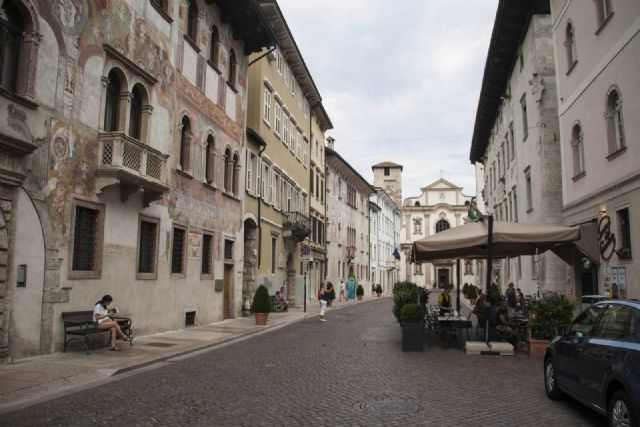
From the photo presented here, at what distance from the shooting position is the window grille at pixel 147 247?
15430 millimetres

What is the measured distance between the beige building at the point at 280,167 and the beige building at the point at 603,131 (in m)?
12.1

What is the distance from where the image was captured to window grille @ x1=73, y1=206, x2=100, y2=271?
493 inches

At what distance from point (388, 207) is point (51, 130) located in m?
67.5

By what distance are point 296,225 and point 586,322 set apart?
24.8 meters

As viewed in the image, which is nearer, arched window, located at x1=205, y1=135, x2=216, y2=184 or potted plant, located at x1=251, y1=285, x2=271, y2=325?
potted plant, located at x1=251, y1=285, x2=271, y2=325

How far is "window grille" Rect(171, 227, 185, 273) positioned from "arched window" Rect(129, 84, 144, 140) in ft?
11.2

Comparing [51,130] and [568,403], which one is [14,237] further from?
[568,403]

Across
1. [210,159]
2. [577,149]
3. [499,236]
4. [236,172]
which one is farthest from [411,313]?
[236,172]

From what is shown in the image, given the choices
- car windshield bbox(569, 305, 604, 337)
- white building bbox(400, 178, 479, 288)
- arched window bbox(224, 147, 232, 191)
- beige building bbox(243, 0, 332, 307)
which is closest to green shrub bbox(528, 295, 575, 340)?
car windshield bbox(569, 305, 604, 337)

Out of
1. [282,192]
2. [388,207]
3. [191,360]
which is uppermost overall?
[388,207]

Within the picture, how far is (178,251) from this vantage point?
17734mm

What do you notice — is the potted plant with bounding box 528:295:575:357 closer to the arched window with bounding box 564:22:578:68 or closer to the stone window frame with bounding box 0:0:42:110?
the arched window with bounding box 564:22:578:68

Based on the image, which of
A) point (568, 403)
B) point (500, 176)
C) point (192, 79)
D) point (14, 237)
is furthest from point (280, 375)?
point (500, 176)

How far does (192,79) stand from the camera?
60.6ft
